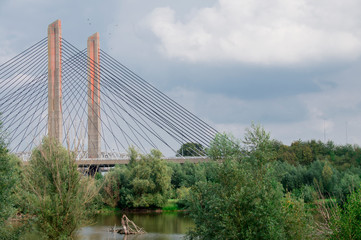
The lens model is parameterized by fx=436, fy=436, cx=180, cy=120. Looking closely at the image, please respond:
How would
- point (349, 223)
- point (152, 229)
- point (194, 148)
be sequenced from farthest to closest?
point (194, 148)
point (152, 229)
point (349, 223)

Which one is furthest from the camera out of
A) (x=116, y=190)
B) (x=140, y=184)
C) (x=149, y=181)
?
(x=116, y=190)

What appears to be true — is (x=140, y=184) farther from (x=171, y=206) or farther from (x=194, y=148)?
(x=194, y=148)

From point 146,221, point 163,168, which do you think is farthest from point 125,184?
point 146,221

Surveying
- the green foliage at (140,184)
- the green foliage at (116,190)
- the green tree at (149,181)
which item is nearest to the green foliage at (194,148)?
the green tree at (149,181)

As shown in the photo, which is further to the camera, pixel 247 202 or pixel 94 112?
pixel 94 112

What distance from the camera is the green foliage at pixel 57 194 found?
13.6m

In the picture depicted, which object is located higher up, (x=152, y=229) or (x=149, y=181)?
(x=149, y=181)

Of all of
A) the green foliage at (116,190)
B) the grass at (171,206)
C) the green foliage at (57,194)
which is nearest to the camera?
the green foliage at (57,194)

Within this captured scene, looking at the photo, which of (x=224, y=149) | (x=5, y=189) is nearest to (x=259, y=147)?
(x=224, y=149)

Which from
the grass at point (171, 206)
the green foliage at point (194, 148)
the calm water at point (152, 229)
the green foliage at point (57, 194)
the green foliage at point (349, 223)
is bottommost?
the calm water at point (152, 229)

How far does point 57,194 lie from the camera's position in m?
13.7

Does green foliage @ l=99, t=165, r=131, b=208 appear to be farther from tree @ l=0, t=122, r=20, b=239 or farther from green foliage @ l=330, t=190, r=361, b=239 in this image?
green foliage @ l=330, t=190, r=361, b=239

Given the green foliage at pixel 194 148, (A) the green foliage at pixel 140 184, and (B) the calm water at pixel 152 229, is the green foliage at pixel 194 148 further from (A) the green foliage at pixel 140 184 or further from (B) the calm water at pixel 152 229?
(B) the calm water at pixel 152 229

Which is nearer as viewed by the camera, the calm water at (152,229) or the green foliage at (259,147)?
the green foliage at (259,147)
